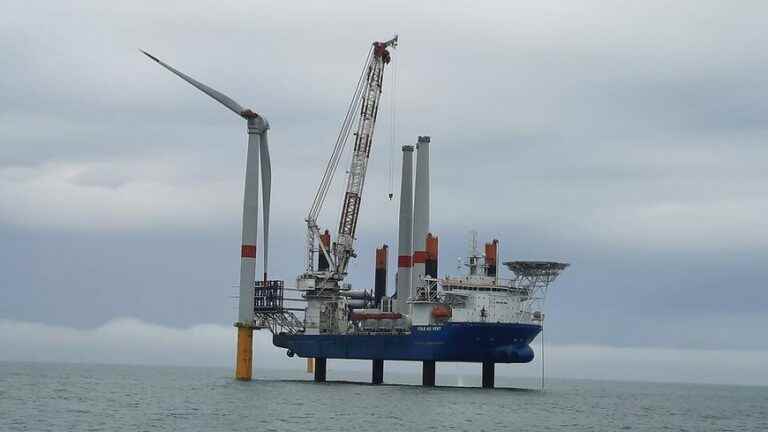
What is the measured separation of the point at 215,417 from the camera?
7281 centimetres

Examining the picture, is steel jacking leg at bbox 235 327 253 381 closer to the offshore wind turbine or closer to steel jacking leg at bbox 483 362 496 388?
the offshore wind turbine

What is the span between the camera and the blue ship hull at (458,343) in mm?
99000

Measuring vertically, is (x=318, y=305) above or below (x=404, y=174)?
below

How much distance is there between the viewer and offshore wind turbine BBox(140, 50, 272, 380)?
104 m

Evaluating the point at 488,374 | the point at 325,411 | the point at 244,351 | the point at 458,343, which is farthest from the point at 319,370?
the point at 325,411

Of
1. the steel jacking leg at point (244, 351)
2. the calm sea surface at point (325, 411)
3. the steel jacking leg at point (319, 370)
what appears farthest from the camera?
the steel jacking leg at point (319, 370)

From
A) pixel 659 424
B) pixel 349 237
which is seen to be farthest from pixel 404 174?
pixel 659 424

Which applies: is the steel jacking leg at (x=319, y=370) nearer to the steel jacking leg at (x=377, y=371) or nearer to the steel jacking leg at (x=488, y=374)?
the steel jacking leg at (x=377, y=371)

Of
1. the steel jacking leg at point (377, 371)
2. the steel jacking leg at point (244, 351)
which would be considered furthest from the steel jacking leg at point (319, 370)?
the steel jacking leg at point (244, 351)

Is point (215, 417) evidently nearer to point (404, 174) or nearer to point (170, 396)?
point (170, 396)

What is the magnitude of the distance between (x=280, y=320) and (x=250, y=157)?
656 inches

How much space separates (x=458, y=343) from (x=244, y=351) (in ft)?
69.7

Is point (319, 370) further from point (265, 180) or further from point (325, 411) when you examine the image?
point (325, 411)

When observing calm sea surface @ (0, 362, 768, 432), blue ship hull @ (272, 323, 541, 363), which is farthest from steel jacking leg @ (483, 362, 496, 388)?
blue ship hull @ (272, 323, 541, 363)
